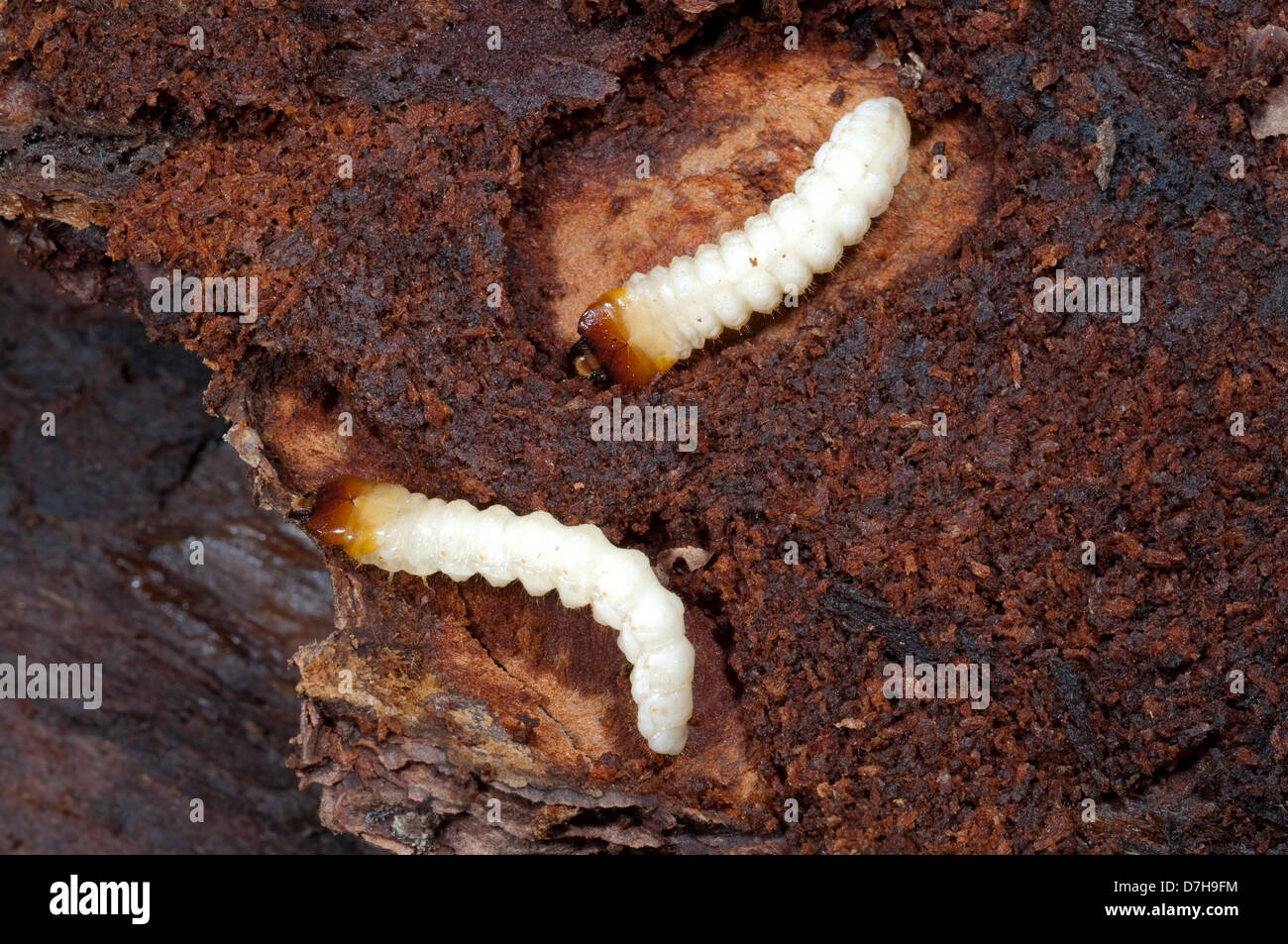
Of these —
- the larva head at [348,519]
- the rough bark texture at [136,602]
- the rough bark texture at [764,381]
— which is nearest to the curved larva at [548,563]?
the larva head at [348,519]

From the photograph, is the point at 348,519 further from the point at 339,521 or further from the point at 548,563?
the point at 548,563

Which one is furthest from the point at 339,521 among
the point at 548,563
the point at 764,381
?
the point at 764,381

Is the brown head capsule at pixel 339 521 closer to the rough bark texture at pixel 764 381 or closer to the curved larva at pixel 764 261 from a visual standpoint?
the rough bark texture at pixel 764 381

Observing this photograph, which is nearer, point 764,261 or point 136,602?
point 764,261

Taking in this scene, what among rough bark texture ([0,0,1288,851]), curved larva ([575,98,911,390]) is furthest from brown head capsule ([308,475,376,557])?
curved larva ([575,98,911,390])

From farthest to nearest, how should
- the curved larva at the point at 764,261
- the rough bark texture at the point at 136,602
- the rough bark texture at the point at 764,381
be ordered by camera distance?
the rough bark texture at the point at 136,602 → the curved larva at the point at 764,261 → the rough bark texture at the point at 764,381

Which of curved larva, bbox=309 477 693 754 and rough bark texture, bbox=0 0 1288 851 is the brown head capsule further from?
rough bark texture, bbox=0 0 1288 851

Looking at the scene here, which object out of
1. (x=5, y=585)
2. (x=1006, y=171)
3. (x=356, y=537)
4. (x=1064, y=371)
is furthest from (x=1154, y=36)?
(x=5, y=585)
